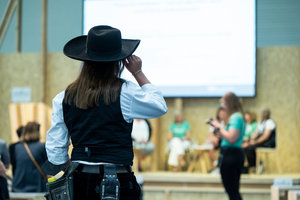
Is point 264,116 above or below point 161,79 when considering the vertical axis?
below

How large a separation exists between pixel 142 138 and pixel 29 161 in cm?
353

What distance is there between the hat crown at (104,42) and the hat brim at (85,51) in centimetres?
2

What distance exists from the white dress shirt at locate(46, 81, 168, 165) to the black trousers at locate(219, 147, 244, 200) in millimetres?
2495

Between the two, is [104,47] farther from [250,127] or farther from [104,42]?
[250,127]

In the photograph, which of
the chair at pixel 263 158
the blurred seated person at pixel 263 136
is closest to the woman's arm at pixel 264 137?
the blurred seated person at pixel 263 136

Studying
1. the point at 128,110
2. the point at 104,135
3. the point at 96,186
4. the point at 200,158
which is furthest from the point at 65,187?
the point at 200,158

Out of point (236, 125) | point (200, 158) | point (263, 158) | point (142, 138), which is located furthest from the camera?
point (263, 158)

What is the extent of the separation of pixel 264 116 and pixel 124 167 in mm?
6057

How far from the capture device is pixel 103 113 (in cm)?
194

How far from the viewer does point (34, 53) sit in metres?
9.64

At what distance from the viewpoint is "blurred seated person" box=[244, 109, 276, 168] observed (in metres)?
7.51

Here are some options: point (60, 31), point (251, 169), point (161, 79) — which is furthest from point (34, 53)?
point (251, 169)

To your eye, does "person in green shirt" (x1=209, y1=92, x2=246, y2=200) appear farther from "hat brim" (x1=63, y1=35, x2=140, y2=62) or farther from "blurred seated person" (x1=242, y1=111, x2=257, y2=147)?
"blurred seated person" (x1=242, y1=111, x2=257, y2=147)

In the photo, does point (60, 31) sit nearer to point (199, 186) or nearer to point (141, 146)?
point (141, 146)
